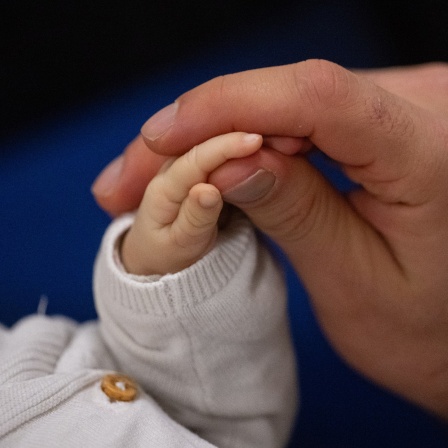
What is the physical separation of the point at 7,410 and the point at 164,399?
14 cm

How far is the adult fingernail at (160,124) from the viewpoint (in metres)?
0.48

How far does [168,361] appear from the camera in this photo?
1.85 ft

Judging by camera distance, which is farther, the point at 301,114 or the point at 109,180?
the point at 109,180

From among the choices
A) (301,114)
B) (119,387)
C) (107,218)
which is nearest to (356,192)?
(301,114)

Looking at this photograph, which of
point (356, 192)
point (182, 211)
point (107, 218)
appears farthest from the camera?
point (107, 218)

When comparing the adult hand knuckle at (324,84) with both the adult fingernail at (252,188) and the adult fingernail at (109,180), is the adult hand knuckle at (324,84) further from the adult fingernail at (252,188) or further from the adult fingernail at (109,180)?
the adult fingernail at (109,180)

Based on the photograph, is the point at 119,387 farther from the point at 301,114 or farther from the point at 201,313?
the point at 301,114

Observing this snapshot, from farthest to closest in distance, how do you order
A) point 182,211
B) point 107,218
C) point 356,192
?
1. point 107,218
2. point 356,192
3. point 182,211

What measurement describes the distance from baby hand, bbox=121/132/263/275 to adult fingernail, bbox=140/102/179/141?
25 millimetres

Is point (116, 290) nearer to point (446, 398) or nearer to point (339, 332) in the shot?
point (339, 332)

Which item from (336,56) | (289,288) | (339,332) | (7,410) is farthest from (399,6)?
(7,410)

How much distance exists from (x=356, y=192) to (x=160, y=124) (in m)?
0.20

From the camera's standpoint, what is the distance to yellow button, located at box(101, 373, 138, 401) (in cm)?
53

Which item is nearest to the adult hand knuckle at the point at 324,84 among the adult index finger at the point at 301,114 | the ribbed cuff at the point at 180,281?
the adult index finger at the point at 301,114
